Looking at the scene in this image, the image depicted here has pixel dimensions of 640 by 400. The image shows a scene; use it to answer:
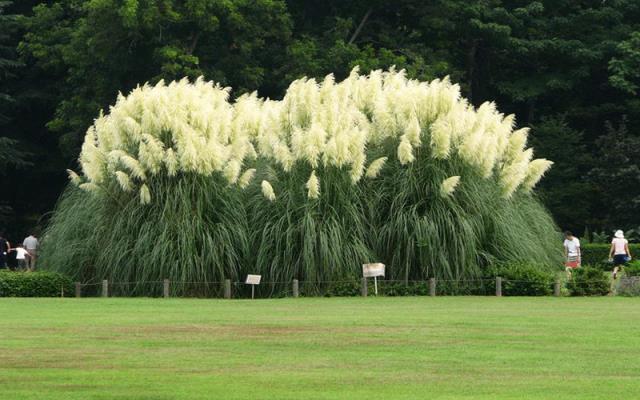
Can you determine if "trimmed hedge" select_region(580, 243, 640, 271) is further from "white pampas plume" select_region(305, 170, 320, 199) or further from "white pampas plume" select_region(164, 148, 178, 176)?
"white pampas plume" select_region(164, 148, 178, 176)

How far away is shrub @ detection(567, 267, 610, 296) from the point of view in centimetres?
2877

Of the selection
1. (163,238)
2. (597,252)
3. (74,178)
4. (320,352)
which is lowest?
(320,352)

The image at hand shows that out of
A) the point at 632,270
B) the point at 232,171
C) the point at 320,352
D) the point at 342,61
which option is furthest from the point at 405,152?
the point at 342,61

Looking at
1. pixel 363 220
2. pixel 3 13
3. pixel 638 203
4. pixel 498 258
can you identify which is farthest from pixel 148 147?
pixel 3 13

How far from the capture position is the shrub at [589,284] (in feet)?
94.4

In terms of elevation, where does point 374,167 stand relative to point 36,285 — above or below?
above

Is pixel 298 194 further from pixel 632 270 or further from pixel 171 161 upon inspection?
pixel 632 270

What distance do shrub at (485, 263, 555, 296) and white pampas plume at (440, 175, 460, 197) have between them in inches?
70.3

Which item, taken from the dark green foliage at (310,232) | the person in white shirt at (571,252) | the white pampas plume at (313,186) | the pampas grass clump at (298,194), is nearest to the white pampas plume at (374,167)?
the pampas grass clump at (298,194)

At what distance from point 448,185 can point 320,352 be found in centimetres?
1368

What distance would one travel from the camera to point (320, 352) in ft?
51.4

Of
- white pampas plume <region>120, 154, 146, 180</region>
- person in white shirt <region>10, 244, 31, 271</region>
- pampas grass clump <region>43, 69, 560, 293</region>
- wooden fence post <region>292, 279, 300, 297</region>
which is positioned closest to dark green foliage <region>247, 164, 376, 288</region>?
pampas grass clump <region>43, 69, 560, 293</region>

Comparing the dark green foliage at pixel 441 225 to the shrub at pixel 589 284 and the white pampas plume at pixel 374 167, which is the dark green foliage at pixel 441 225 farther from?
the shrub at pixel 589 284

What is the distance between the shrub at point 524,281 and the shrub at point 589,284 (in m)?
0.45
